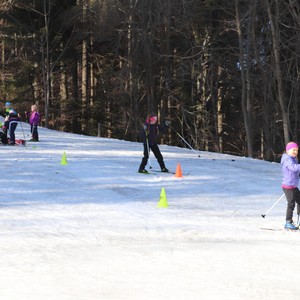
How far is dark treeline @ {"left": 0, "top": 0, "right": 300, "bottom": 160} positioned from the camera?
93.5 feet

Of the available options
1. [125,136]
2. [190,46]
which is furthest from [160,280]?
[125,136]

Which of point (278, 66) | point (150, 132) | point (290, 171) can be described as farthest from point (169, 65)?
point (290, 171)

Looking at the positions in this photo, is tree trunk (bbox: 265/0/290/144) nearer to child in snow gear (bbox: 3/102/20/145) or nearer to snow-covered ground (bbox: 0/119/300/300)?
snow-covered ground (bbox: 0/119/300/300)

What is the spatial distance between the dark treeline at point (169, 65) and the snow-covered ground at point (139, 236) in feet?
44.1

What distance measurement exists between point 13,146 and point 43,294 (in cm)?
1613

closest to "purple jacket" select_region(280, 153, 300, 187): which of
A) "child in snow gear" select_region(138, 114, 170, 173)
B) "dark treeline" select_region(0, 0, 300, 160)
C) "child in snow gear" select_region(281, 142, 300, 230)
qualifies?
"child in snow gear" select_region(281, 142, 300, 230)

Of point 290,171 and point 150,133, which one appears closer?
point 290,171

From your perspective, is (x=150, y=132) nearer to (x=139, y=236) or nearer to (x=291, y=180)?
(x=291, y=180)

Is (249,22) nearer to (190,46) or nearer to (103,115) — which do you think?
(190,46)

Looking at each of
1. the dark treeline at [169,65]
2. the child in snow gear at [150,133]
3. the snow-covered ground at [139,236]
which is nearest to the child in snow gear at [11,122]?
the snow-covered ground at [139,236]

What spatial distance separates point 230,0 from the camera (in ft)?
97.2

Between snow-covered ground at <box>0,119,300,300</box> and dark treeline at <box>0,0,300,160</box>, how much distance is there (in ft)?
44.1

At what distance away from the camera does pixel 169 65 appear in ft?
109

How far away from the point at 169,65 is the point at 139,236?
25827 millimetres
